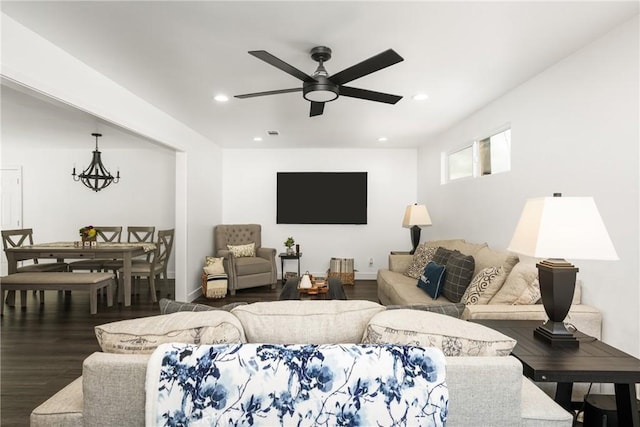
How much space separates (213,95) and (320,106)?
1.27 metres

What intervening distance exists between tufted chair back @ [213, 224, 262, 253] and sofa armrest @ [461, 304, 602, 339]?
14.2 feet

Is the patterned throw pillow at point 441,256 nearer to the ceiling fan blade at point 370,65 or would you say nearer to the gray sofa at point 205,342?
the ceiling fan blade at point 370,65

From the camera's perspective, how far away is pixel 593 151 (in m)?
2.29

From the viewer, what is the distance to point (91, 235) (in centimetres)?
474

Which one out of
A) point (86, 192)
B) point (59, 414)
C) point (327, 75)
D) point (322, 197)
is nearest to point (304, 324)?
point (59, 414)

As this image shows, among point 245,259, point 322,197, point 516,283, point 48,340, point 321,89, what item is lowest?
point 48,340

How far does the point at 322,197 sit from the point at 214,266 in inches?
91.6

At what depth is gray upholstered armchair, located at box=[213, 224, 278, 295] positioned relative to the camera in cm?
514

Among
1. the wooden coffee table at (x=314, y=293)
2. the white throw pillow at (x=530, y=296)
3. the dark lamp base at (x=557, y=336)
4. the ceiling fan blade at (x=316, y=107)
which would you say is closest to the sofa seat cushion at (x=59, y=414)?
the dark lamp base at (x=557, y=336)

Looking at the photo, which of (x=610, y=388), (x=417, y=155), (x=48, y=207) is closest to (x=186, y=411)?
(x=610, y=388)

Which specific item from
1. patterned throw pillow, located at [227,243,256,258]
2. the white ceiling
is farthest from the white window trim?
patterned throw pillow, located at [227,243,256,258]

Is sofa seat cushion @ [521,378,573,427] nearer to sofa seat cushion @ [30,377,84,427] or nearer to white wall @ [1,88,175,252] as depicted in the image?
sofa seat cushion @ [30,377,84,427]

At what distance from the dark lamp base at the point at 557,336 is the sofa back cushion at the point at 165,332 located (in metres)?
1.53

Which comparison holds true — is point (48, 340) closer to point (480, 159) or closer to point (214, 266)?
point (214, 266)
